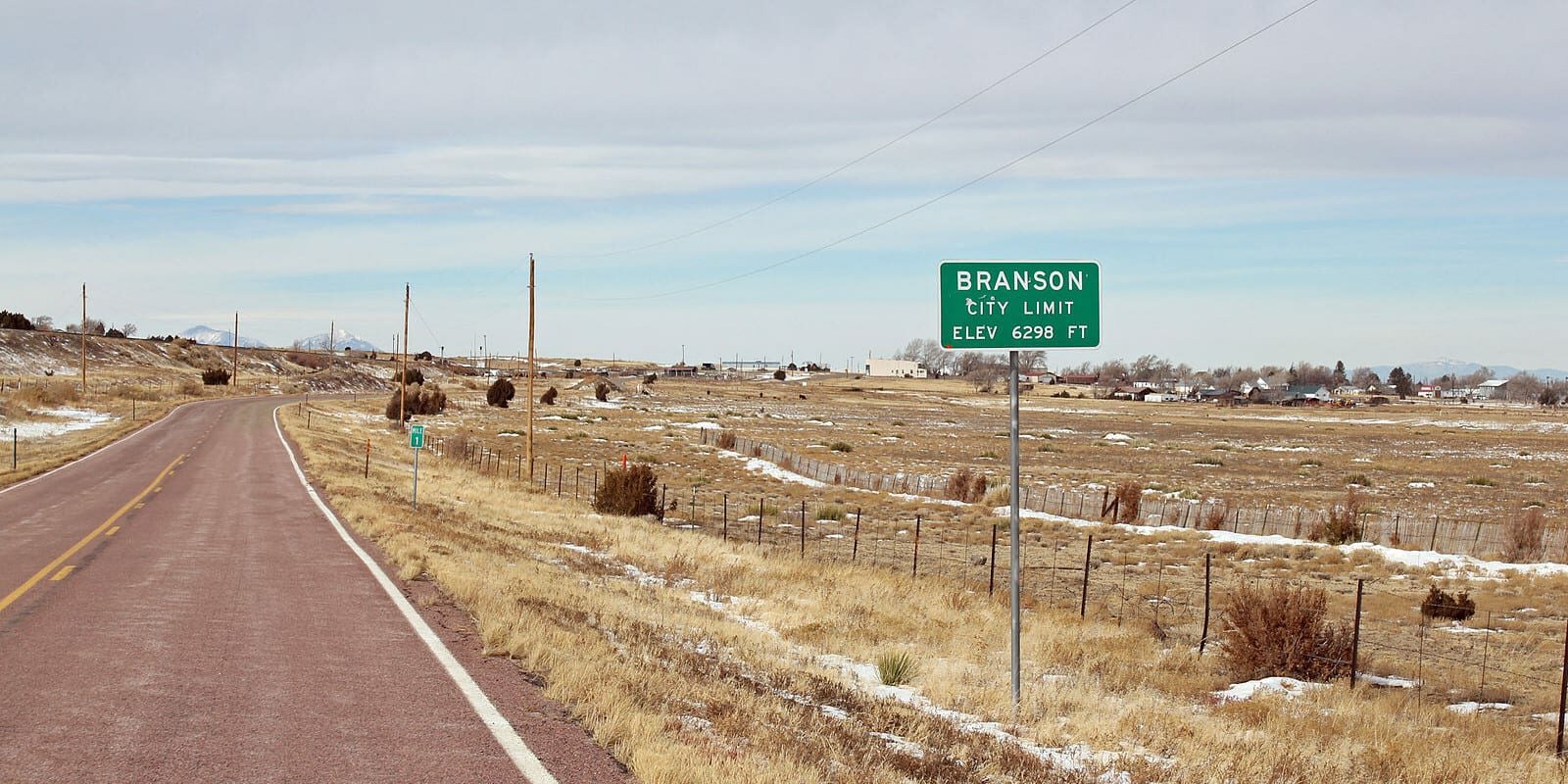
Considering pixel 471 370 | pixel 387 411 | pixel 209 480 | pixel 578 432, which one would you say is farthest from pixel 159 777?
pixel 471 370

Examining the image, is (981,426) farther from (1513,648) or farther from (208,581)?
(208,581)

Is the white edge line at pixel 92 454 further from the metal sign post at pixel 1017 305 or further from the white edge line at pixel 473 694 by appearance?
the metal sign post at pixel 1017 305

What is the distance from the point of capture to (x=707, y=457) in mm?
57438

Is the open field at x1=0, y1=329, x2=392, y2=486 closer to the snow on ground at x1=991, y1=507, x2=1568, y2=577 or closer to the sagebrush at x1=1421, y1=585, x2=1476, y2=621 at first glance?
the snow on ground at x1=991, y1=507, x2=1568, y2=577

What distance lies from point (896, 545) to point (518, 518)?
10.1m

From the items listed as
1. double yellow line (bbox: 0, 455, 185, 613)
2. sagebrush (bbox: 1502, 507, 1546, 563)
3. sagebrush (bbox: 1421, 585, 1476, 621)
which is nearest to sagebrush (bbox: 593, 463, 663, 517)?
double yellow line (bbox: 0, 455, 185, 613)

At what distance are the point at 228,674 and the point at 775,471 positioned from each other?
4299 cm

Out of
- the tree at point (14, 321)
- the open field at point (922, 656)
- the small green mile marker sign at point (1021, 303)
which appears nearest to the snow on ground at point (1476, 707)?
the open field at point (922, 656)

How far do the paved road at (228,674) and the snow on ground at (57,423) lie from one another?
1713 inches

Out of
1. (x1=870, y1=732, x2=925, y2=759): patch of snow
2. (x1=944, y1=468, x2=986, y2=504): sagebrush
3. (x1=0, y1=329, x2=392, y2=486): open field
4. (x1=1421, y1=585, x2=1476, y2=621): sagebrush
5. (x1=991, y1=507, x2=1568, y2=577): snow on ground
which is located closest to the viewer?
(x1=870, y1=732, x2=925, y2=759): patch of snow

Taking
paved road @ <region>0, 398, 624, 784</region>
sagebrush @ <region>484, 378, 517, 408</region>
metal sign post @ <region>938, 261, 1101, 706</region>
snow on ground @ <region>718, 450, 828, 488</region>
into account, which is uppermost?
metal sign post @ <region>938, 261, 1101, 706</region>

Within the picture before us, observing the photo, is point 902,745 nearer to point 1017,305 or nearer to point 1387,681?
point 1017,305

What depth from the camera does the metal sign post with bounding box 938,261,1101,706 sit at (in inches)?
385

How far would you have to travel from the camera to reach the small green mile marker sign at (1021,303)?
9.79 metres
